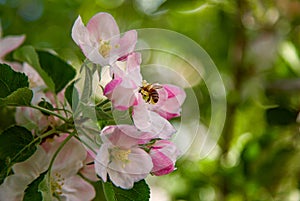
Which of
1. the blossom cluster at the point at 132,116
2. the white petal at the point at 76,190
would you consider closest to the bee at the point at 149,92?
the blossom cluster at the point at 132,116

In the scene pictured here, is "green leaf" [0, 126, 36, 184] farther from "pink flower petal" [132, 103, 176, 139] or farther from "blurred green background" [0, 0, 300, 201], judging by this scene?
"blurred green background" [0, 0, 300, 201]

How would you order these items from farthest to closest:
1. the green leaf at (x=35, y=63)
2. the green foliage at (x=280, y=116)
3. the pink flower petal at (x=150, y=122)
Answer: the green foliage at (x=280, y=116), the green leaf at (x=35, y=63), the pink flower petal at (x=150, y=122)

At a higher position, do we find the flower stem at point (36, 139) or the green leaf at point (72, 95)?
the green leaf at point (72, 95)

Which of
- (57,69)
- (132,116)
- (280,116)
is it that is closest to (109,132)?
(132,116)

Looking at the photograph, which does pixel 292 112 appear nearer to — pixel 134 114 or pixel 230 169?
pixel 230 169

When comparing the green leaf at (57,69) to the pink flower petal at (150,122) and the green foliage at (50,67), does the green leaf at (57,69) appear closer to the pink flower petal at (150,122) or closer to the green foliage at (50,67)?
the green foliage at (50,67)

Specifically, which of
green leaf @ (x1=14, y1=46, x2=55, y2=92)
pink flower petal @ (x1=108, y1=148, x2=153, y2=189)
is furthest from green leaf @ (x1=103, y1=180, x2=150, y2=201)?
green leaf @ (x1=14, y1=46, x2=55, y2=92)

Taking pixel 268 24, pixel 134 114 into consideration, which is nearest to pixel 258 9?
pixel 268 24

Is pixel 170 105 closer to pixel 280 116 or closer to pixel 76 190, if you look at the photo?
pixel 76 190
